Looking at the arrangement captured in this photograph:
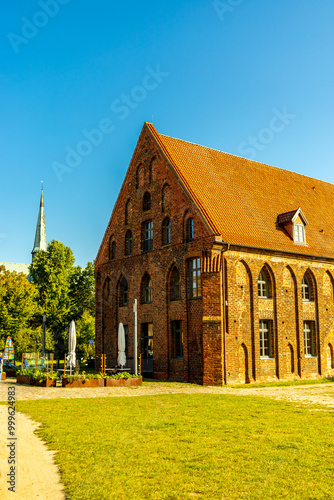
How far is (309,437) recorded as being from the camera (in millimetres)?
10203

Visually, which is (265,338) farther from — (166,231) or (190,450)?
(190,450)

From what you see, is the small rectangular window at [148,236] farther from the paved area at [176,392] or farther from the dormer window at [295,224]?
the paved area at [176,392]

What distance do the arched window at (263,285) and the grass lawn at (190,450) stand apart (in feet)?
35.0

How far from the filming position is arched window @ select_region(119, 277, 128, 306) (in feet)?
101

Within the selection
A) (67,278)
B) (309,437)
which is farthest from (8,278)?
(309,437)

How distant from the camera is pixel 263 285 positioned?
84.7 ft

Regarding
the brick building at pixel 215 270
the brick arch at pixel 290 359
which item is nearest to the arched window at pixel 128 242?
the brick building at pixel 215 270

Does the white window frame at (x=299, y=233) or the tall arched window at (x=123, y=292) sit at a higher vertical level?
the white window frame at (x=299, y=233)

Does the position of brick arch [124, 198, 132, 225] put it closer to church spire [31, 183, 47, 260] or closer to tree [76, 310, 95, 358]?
tree [76, 310, 95, 358]

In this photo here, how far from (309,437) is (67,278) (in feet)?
139

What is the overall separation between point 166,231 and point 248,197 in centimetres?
516

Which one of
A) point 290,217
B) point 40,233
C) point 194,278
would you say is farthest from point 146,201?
point 40,233

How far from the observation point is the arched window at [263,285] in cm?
2560

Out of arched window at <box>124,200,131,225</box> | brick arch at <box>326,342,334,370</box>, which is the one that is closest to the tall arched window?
arched window at <box>124,200,131,225</box>
